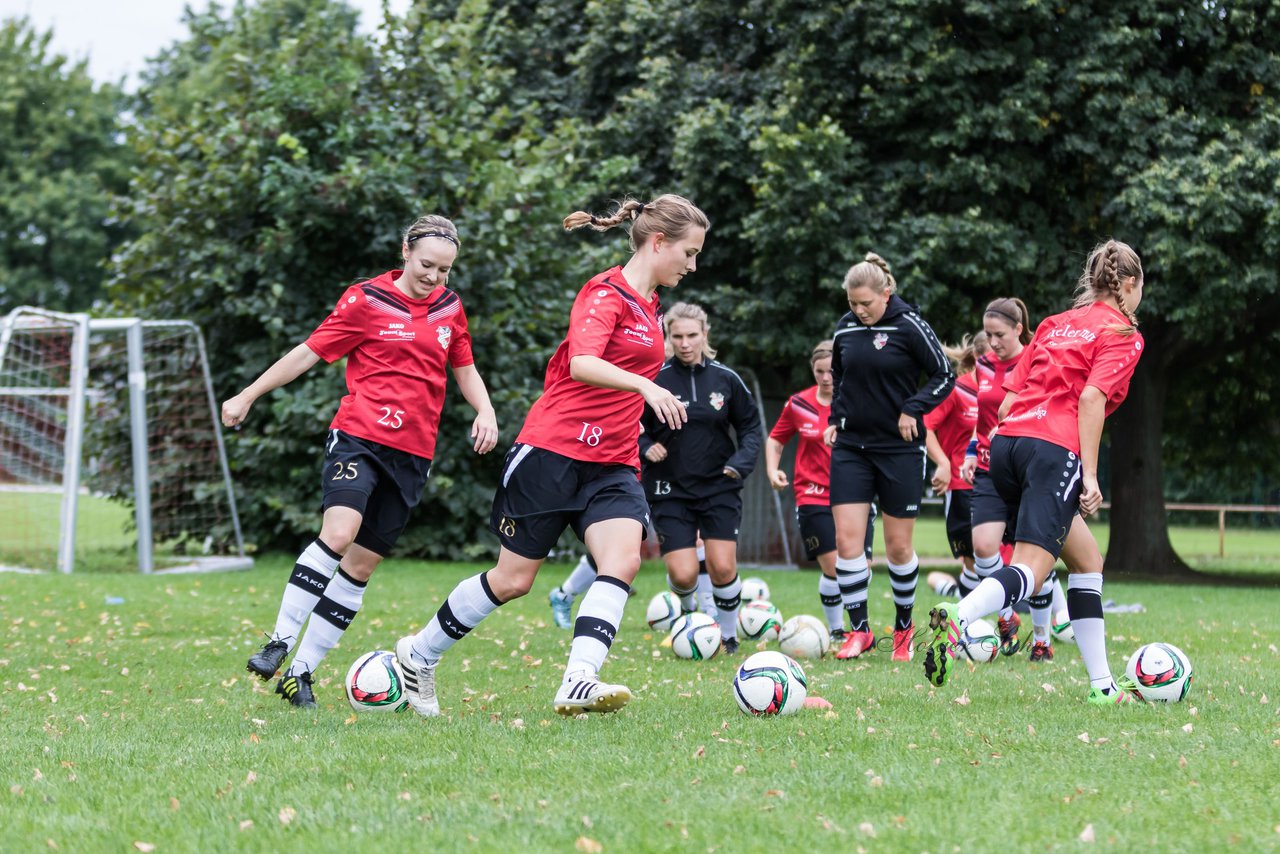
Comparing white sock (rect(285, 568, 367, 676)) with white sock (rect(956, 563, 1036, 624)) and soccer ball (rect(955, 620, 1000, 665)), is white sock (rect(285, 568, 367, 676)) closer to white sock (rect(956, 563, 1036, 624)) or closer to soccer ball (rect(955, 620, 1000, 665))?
white sock (rect(956, 563, 1036, 624))

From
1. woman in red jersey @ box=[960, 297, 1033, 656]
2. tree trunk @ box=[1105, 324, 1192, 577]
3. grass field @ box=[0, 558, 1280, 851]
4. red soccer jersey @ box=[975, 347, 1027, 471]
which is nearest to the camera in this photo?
grass field @ box=[0, 558, 1280, 851]

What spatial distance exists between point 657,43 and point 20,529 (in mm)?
11003

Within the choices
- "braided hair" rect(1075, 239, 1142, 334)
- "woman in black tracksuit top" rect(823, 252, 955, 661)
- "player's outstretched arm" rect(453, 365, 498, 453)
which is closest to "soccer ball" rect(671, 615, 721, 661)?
"woman in black tracksuit top" rect(823, 252, 955, 661)

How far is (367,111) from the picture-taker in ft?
56.9

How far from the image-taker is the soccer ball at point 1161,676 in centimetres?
623

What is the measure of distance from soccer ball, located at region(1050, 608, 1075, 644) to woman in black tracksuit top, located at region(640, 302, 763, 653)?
2301 mm

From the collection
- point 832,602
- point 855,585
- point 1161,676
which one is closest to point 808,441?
point 832,602

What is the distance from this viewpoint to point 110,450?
56.4ft

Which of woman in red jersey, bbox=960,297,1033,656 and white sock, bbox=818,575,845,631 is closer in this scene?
woman in red jersey, bbox=960,297,1033,656

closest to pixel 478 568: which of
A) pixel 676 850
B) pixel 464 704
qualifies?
pixel 464 704

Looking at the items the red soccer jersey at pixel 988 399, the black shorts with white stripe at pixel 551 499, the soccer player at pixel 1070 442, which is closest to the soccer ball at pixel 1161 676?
the soccer player at pixel 1070 442

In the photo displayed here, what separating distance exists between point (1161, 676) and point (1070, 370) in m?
1.47

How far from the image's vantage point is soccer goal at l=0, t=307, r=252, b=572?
14.9 m

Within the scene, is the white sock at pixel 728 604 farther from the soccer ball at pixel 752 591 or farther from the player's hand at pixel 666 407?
the player's hand at pixel 666 407
